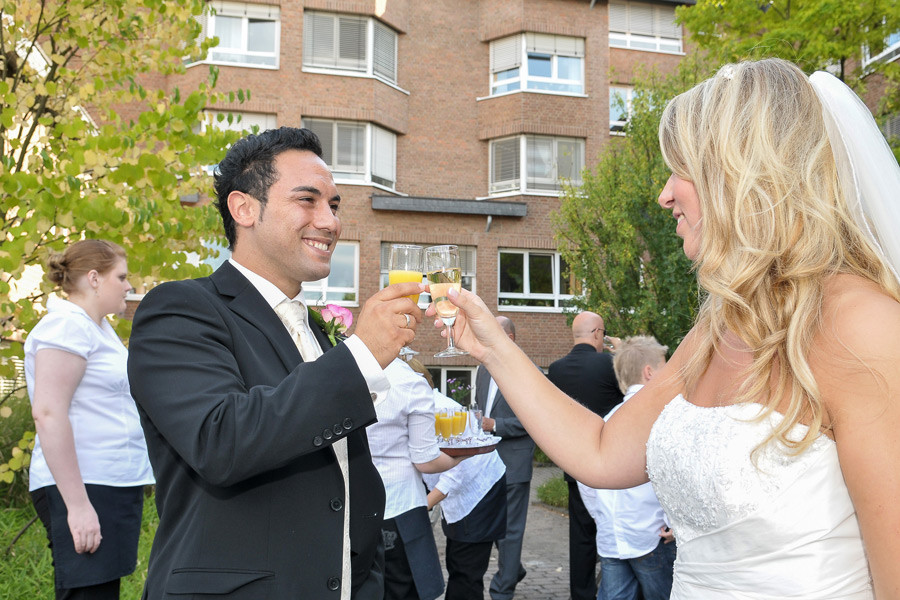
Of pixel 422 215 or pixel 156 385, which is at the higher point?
pixel 422 215

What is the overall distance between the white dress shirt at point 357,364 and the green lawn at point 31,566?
370 centimetres

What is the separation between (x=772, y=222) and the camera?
7.13 feet

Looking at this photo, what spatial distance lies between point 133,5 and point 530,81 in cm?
1897

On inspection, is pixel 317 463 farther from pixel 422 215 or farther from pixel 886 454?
pixel 422 215

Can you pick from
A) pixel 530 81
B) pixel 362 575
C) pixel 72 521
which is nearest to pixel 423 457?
pixel 72 521

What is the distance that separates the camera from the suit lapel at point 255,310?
2465 millimetres

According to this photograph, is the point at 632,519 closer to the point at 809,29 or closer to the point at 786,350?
the point at 786,350

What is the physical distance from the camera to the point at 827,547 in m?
2.07

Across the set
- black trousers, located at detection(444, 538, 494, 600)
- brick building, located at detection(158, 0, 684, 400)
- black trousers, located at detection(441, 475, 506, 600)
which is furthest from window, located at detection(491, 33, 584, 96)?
black trousers, located at detection(444, 538, 494, 600)

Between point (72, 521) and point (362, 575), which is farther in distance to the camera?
point (72, 521)

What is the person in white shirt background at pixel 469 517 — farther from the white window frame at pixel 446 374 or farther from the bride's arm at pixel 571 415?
the white window frame at pixel 446 374

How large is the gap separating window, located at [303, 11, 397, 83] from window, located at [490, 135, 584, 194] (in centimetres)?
434

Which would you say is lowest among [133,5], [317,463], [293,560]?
[293,560]

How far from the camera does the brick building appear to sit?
22281mm
